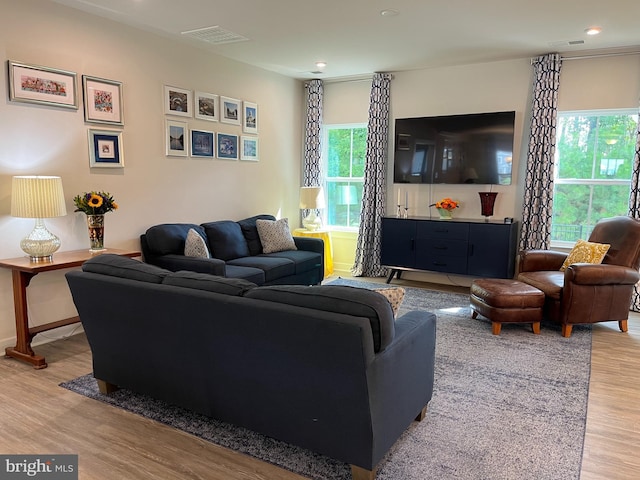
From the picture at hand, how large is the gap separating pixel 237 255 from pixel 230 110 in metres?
1.73

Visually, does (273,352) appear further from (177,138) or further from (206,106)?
(206,106)

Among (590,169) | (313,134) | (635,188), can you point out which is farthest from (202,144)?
(635,188)

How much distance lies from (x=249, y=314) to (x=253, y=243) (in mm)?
3352

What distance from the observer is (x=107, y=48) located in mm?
4055

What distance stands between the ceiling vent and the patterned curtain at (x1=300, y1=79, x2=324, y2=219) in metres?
1.99

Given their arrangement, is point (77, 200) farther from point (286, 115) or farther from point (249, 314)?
point (286, 115)

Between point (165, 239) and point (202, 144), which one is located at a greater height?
point (202, 144)

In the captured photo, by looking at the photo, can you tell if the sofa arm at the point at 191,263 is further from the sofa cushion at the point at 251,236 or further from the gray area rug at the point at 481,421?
the gray area rug at the point at 481,421

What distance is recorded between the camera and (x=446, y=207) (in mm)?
5535

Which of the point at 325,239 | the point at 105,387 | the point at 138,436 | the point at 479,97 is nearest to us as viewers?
the point at 138,436

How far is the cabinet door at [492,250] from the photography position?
506cm

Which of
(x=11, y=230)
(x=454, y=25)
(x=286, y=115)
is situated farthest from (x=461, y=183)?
(x=11, y=230)

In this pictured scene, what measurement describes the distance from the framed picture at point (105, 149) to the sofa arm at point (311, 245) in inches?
86.6

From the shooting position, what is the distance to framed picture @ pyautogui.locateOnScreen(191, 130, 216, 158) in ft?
16.3
